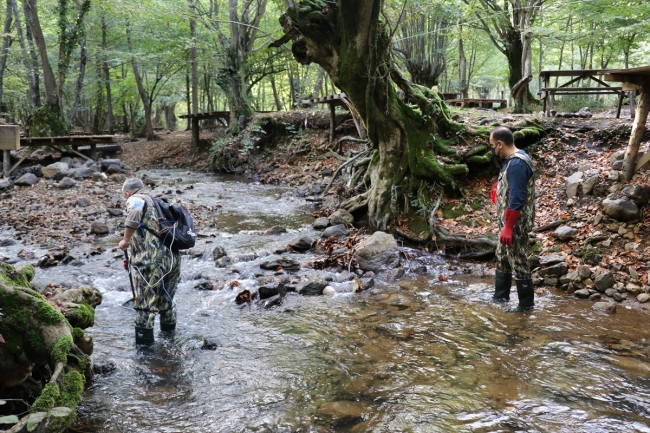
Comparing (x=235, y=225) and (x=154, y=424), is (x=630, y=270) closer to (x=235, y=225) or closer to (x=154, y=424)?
(x=154, y=424)

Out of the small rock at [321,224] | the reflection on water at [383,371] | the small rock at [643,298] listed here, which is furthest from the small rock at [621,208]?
the small rock at [321,224]

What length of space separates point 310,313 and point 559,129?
7.99 metres

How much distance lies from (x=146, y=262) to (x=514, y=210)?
4.00 metres

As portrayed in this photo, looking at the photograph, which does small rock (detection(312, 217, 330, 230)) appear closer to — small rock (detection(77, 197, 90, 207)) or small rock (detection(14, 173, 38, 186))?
small rock (detection(77, 197, 90, 207))

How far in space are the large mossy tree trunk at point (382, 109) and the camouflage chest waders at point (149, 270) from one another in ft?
17.8

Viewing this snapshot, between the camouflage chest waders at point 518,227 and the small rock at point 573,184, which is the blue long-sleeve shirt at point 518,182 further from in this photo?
the small rock at point 573,184

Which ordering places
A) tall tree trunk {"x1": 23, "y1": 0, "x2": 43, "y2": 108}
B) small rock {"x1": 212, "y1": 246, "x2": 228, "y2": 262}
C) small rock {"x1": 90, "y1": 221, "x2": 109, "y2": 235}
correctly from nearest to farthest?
small rock {"x1": 212, "y1": 246, "x2": 228, "y2": 262}
small rock {"x1": 90, "y1": 221, "x2": 109, "y2": 235}
tall tree trunk {"x1": 23, "y1": 0, "x2": 43, "y2": 108}

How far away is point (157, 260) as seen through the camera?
4895 mm

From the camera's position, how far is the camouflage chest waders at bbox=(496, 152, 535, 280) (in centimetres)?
548

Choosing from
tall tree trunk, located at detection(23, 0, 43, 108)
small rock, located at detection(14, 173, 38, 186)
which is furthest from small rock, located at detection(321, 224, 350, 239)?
tall tree trunk, located at detection(23, 0, 43, 108)

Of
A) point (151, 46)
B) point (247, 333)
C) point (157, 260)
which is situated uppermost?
point (151, 46)

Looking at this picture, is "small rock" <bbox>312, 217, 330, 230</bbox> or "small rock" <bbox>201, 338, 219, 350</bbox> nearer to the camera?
"small rock" <bbox>201, 338, 219, 350</bbox>

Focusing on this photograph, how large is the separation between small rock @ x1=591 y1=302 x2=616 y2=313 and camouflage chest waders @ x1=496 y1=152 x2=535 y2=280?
2.92ft

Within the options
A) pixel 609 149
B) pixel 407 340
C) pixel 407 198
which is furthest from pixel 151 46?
pixel 407 340
